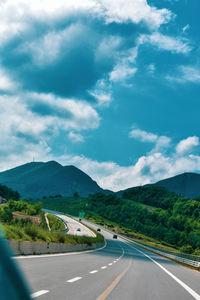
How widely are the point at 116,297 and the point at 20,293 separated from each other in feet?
24.3

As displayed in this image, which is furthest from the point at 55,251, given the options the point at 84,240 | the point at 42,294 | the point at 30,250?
the point at 42,294

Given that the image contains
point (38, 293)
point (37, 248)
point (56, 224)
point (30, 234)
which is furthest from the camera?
point (56, 224)

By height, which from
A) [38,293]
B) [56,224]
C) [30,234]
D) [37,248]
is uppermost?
[56,224]

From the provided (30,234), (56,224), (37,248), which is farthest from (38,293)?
(56,224)

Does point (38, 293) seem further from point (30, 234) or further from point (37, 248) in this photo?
point (30, 234)

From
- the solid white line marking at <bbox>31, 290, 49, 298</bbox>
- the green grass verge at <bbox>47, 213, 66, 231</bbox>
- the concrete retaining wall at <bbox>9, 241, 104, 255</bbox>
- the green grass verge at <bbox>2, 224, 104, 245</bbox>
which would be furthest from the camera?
the green grass verge at <bbox>47, 213, 66, 231</bbox>

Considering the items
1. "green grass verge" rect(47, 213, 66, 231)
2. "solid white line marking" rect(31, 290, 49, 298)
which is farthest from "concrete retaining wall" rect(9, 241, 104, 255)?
"green grass verge" rect(47, 213, 66, 231)

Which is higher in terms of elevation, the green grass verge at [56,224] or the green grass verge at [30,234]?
the green grass verge at [56,224]

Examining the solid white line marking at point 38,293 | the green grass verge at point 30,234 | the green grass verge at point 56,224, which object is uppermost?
the green grass verge at point 56,224

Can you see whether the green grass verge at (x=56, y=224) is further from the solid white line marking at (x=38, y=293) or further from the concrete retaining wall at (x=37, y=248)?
the solid white line marking at (x=38, y=293)

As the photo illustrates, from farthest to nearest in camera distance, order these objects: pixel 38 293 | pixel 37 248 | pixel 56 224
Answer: pixel 56 224, pixel 37 248, pixel 38 293

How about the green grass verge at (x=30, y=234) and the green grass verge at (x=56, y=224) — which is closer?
the green grass verge at (x=30, y=234)

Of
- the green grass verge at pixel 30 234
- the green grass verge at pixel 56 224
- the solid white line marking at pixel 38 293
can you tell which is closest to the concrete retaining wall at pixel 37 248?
the green grass verge at pixel 30 234

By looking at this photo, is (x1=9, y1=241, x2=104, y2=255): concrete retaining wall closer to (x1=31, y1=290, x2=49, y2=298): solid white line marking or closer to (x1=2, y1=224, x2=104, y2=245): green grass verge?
(x1=2, y1=224, x2=104, y2=245): green grass verge
